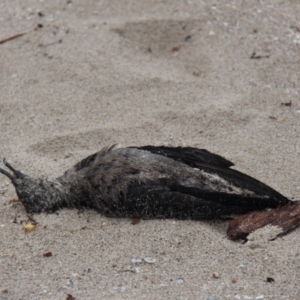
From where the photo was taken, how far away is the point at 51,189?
4.15m

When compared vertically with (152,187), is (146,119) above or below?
below

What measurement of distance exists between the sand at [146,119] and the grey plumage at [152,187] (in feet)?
0.28

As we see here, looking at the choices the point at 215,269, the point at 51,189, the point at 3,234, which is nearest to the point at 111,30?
the point at 51,189

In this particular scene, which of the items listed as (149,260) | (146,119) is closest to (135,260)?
(149,260)

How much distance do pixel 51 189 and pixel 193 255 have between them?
1030mm

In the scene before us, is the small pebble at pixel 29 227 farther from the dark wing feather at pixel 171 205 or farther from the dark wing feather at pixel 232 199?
the dark wing feather at pixel 232 199

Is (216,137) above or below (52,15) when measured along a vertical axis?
below

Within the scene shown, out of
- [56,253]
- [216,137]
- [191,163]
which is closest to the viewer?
[56,253]

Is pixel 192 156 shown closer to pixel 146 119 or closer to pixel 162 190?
pixel 162 190

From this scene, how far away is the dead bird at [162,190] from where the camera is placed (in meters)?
3.81

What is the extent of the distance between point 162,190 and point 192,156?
1.32ft

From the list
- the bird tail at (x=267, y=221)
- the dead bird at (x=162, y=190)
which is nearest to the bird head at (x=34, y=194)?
the dead bird at (x=162, y=190)

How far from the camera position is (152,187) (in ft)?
12.7

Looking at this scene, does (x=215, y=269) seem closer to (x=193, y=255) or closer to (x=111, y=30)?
(x=193, y=255)
